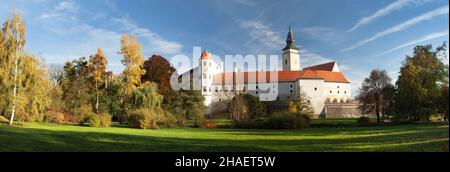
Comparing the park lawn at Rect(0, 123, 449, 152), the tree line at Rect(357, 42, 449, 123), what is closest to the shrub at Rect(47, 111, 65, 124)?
the park lawn at Rect(0, 123, 449, 152)

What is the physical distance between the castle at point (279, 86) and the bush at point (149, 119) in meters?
32.2

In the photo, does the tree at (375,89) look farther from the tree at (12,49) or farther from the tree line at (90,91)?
the tree at (12,49)

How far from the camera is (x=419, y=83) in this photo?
2500cm

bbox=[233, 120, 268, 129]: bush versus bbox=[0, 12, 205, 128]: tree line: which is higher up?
bbox=[0, 12, 205, 128]: tree line

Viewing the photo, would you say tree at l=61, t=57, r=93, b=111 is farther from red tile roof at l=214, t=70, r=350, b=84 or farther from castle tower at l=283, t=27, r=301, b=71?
castle tower at l=283, t=27, r=301, b=71

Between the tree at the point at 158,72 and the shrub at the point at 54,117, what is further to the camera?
the tree at the point at 158,72

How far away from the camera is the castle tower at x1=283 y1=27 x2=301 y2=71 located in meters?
81.9

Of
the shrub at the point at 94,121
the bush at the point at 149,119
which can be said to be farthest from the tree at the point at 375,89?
the shrub at the point at 94,121

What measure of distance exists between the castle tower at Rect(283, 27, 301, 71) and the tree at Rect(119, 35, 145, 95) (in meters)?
52.1

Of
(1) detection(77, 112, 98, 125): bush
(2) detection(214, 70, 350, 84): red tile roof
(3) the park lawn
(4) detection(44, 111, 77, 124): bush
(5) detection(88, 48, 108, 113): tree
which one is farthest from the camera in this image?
(2) detection(214, 70, 350, 84): red tile roof

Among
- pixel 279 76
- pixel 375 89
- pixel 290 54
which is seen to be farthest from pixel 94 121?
pixel 290 54

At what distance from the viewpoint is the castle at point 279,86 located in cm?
6219
